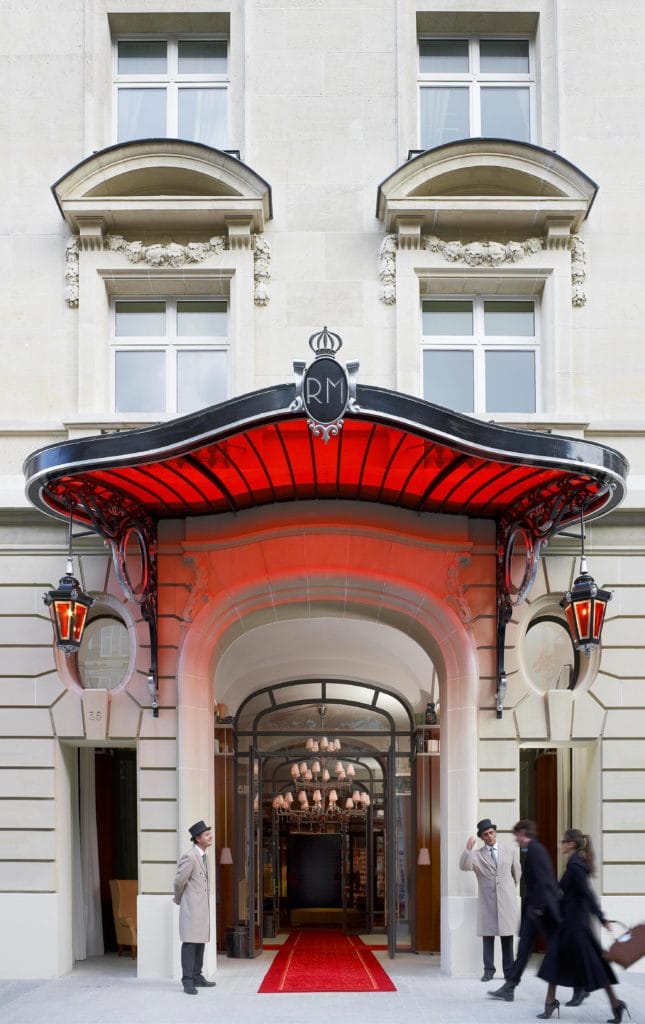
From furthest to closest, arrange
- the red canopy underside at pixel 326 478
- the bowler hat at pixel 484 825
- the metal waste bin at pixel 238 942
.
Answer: the metal waste bin at pixel 238 942 → the bowler hat at pixel 484 825 → the red canopy underside at pixel 326 478

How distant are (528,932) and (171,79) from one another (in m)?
11.2

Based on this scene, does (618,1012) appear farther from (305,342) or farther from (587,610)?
(305,342)

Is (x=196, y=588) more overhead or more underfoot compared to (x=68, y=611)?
more overhead

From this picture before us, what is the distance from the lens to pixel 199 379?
51.9 ft

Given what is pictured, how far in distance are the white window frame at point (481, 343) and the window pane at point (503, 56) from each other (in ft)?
10.1

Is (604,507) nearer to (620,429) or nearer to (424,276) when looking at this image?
(620,429)

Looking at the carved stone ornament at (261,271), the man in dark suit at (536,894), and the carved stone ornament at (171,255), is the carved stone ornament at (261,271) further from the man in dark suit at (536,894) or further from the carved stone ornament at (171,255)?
the man in dark suit at (536,894)

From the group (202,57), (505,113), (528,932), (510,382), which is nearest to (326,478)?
(510,382)

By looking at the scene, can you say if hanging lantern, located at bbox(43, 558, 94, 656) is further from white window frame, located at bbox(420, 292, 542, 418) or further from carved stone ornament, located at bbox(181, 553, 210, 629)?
white window frame, located at bbox(420, 292, 542, 418)

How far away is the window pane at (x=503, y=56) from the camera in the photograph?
16.6 metres

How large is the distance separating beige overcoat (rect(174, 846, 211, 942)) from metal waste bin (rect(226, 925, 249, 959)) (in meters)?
4.98

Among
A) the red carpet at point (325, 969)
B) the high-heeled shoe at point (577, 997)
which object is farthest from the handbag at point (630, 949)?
the red carpet at point (325, 969)

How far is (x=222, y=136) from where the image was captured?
53.8 ft

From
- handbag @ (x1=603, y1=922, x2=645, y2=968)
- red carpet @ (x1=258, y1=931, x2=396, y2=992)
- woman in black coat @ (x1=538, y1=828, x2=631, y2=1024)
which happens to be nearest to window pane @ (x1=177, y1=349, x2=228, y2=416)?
red carpet @ (x1=258, y1=931, x2=396, y2=992)
